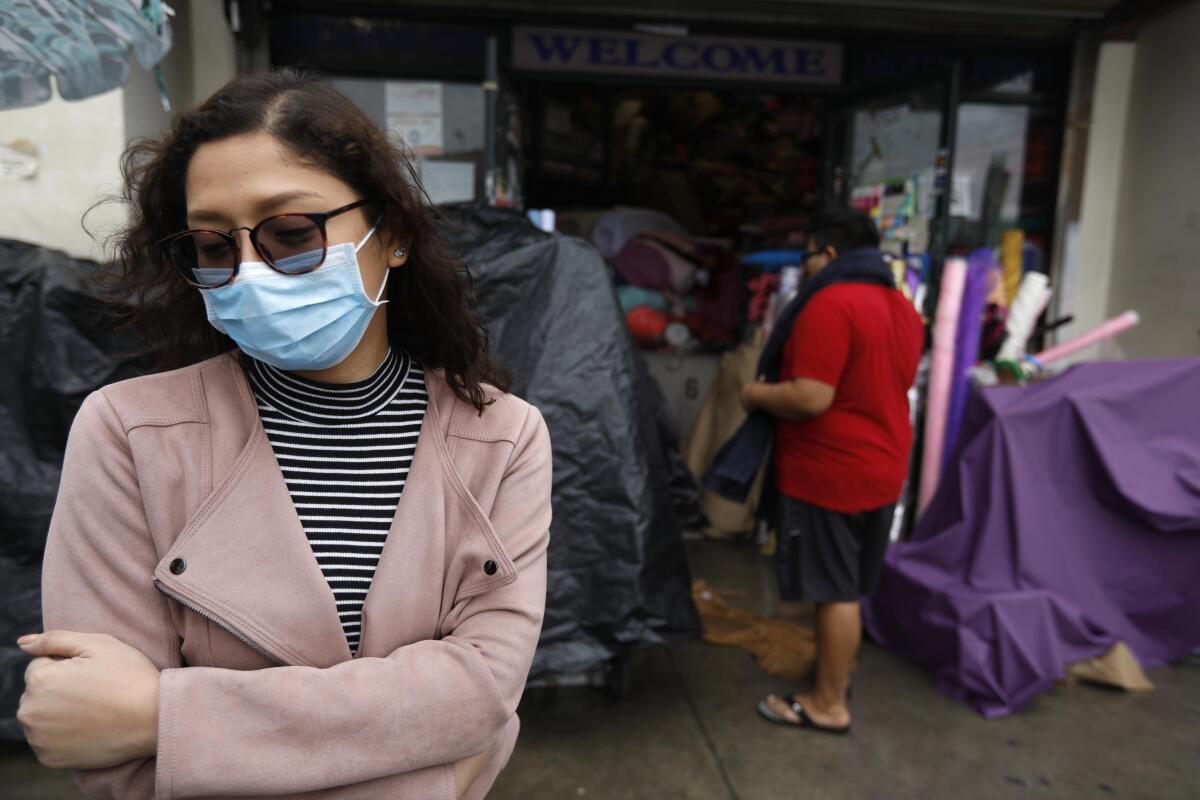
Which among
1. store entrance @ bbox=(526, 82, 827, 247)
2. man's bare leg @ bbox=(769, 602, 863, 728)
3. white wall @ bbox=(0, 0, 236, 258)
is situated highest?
store entrance @ bbox=(526, 82, 827, 247)

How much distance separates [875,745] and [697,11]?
13.7ft

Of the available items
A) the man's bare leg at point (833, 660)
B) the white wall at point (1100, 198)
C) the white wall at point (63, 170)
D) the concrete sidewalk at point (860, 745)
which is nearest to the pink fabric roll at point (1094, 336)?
the white wall at point (1100, 198)

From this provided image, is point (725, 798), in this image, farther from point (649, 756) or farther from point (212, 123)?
point (212, 123)

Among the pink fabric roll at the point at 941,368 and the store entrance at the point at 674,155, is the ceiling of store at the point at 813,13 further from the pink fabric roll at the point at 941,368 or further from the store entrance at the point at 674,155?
the pink fabric roll at the point at 941,368

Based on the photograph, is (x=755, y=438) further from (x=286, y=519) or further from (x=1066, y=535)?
(x=286, y=519)

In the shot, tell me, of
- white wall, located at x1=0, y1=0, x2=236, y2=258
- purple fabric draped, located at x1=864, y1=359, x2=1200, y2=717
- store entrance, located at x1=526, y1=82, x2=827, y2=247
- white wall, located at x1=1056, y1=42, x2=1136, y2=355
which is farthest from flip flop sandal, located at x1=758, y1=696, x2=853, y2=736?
store entrance, located at x1=526, y1=82, x2=827, y2=247

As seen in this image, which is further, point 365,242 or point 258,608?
point 365,242

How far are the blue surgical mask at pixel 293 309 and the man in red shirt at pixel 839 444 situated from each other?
6.73 ft

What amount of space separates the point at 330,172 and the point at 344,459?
15.6 inches

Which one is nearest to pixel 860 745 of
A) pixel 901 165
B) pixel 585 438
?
pixel 585 438

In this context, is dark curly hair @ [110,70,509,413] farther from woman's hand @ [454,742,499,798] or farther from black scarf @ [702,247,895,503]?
black scarf @ [702,247,895,503]

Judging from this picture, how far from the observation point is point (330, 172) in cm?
110

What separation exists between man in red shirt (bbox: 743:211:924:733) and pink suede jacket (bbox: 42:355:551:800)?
2019mm

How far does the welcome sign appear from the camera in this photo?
5184 millimetres
